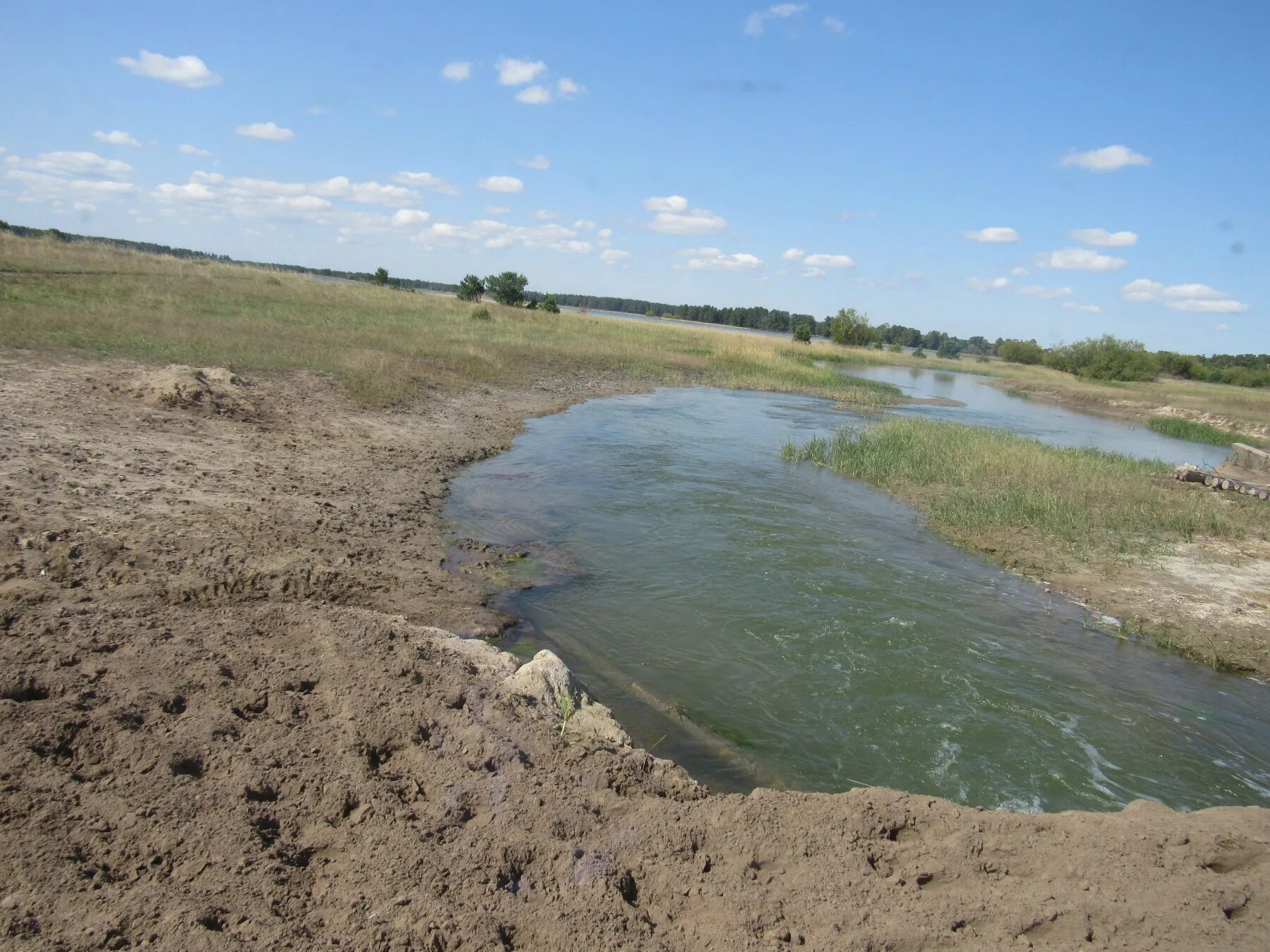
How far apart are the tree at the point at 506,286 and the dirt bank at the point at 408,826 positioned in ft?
169

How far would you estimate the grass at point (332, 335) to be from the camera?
1609cm

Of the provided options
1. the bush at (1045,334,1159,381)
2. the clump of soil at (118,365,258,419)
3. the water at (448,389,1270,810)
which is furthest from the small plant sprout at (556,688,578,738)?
the bush at (1045,334,1159,381)

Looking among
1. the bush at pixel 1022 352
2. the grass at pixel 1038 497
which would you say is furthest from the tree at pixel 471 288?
the bush at pixel 1022 352

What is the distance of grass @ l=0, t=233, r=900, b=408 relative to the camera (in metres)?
16.1

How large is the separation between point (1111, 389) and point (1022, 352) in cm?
4382

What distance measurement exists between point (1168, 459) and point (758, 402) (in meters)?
13.6

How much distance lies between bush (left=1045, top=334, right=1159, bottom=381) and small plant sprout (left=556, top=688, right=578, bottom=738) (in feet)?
229

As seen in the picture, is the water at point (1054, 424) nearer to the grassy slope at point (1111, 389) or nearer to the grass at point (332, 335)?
the grass at point (332, 335)

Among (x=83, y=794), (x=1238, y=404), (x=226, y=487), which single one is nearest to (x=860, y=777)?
(x=83, y=794)

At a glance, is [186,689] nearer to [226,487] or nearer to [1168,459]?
[226,487]

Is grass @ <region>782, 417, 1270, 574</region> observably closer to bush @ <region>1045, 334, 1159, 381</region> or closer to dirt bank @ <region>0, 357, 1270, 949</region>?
dirt bank @ <region>0, 357, 1270, 949</region>

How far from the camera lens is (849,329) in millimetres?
75688

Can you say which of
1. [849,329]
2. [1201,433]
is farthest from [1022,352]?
[1201,433]

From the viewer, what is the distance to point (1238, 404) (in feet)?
137
